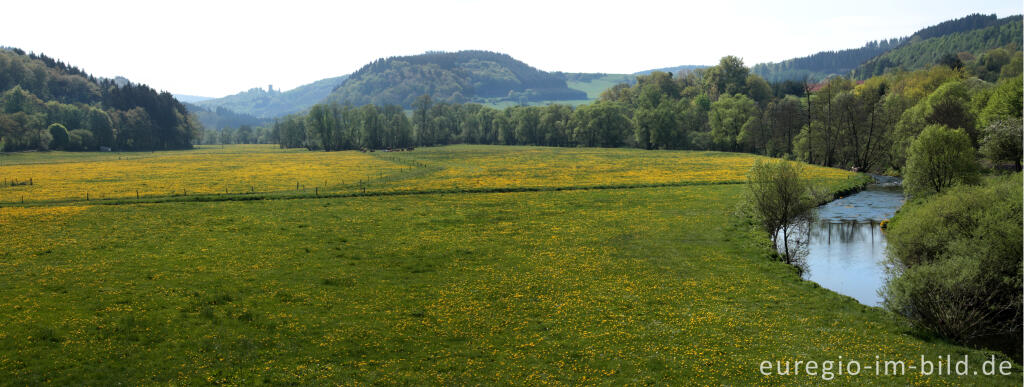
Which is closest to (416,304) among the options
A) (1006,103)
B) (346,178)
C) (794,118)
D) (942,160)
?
(942,160)

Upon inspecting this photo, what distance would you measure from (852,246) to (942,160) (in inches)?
665

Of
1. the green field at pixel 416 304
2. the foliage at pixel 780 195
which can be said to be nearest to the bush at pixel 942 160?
the green field at pixel 416 304

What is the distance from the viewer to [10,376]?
19.1 meters

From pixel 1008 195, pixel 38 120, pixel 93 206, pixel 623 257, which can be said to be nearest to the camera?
pixel 1008 195

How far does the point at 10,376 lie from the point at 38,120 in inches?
8020

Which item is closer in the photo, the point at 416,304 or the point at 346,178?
the point at 416,304

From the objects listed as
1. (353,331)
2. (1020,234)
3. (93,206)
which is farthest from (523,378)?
(93,206)

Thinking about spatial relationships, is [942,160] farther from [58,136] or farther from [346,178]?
[58,136]

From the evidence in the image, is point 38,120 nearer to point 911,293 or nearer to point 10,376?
point 10,376

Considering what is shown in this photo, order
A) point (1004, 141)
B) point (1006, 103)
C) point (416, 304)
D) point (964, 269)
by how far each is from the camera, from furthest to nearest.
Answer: point (1006, 103)
point (1004, 141)
point (416, 304)
point (964, 269)

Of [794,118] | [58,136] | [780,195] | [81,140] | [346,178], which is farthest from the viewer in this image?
[81,140]

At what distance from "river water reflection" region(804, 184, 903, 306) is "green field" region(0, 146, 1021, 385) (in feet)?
12.0

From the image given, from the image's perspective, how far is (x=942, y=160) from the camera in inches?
2018

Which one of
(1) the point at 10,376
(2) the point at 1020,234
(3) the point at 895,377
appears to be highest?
(2) the point at 1020,234
